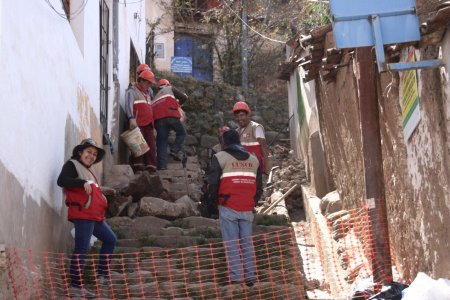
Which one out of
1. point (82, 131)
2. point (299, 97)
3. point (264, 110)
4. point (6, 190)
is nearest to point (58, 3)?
point (82, 131)

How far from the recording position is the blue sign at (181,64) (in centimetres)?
2284

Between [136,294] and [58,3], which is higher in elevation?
[58,3]

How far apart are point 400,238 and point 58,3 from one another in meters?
4.41

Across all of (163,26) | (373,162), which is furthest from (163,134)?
(163,26)

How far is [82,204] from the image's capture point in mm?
7430

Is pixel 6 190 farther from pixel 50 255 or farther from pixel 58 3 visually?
pixel 58 3

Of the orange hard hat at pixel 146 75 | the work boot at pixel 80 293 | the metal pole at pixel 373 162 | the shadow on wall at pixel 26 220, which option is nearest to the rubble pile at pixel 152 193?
the orange hard hat at pixel 146 75

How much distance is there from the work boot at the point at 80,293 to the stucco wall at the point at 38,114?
1.56 feet

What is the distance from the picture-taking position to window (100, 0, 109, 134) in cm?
1200

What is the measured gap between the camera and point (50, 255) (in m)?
7.38

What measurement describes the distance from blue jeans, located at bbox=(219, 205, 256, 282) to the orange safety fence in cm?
5

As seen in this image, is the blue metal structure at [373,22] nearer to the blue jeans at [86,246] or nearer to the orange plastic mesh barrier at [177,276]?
the orange plastic mesh barrier at [177,276]

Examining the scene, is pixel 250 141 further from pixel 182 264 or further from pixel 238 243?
pixel 238 243

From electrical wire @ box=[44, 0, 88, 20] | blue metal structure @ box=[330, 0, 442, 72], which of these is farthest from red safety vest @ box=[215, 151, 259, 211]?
blue metal structure @ box=[330, 0, 442, 72]
